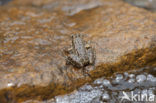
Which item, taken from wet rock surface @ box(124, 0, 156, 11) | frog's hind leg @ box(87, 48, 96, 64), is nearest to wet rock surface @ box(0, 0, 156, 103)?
frog's hind leg @ box(87, 48, 96, 64)

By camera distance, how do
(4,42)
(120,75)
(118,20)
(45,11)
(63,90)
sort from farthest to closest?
(45,11) → (118,20) → (4,42) → (120,75) → (63,90)

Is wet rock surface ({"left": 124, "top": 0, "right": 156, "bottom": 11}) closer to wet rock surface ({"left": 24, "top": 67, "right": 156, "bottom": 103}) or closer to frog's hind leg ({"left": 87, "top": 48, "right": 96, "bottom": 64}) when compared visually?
wet rock surface ({"left": 24, "top": 67, "right": 156, "bottom": 103})

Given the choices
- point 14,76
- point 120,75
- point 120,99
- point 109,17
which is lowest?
point 120,99

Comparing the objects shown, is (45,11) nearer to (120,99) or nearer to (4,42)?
(4,42)

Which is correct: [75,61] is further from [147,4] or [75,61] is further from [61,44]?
[147,4]

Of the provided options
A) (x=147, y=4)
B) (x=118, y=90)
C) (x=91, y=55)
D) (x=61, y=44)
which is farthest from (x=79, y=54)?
(x=147, y=4)

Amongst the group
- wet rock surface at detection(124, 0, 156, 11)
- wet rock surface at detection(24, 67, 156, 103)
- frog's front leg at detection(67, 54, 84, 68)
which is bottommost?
wet rock surface at detection(24, 67, 156, 103)

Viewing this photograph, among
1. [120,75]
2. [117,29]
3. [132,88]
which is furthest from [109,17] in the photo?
[132,88]
